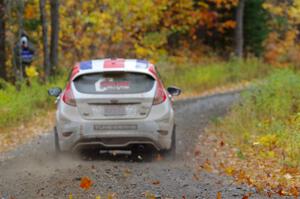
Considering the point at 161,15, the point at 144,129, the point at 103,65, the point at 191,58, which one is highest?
the point at 103,65

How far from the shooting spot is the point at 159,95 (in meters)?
11.7

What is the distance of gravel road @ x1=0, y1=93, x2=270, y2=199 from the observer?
28.0 feet

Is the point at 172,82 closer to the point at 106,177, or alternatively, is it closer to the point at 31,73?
the point at 31,73

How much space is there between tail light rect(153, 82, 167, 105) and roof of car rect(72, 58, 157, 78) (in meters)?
0.21

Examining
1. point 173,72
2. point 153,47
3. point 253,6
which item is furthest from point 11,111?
point 253,6

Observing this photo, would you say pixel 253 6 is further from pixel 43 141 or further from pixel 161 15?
pixel 43 141

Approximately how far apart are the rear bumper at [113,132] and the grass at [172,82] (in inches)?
219

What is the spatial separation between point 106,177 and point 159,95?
2.51 meters

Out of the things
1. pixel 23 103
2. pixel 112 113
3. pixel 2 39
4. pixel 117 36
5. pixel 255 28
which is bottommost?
pixel 255 28

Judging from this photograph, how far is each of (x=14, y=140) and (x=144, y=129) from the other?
16.6 ft

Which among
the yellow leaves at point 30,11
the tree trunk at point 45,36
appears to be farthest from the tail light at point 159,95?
the yellow leaves at point 30,11

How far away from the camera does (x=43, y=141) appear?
15453 millimetres

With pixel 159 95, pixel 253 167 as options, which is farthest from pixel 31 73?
pixel 253 167

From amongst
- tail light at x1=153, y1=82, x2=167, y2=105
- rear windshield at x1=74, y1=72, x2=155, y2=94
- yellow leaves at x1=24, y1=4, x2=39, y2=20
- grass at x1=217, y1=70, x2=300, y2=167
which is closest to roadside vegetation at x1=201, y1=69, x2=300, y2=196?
grass at x1=217, y1=70, x2=300, y2=167
